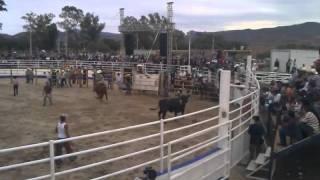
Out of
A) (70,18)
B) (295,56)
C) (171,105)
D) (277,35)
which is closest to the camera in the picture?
(171,105)

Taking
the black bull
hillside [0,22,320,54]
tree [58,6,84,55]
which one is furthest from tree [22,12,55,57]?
the black bull

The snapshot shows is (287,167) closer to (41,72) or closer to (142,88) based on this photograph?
(142,88)

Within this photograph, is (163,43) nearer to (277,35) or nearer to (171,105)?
(171,105)

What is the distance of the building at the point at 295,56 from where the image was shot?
36866 millimetres

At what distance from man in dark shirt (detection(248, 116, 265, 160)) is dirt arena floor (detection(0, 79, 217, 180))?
2460 millimetres

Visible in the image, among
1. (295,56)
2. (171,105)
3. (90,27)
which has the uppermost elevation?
(90,27)

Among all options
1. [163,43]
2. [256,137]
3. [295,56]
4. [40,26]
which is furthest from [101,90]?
[40,26]

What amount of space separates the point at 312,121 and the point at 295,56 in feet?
94.4

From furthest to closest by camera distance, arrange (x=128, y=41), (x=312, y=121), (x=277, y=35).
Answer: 1. (x=277, y=35)
2. (x=128, y=41)
3. (x=312, y=121)

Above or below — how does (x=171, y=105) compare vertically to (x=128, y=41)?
below

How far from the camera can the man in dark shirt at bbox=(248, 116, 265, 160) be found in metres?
11.7

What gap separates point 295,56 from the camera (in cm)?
3769

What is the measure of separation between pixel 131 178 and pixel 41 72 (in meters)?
30.8

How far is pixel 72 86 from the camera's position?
32438 mm
